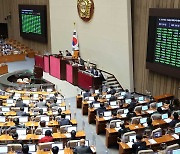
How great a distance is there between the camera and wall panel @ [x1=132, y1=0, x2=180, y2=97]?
56.0 feet

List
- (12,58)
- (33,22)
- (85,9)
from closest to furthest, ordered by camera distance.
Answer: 1. (85,9)
2. (12,58)
3. (33,22)

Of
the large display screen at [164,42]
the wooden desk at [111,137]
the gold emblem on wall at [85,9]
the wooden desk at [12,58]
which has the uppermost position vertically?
the gold emblem on wall at [85,9]

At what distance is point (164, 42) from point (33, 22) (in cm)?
1568

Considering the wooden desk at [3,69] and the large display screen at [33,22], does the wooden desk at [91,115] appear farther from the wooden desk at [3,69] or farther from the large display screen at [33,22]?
the large display screen at [33,22]

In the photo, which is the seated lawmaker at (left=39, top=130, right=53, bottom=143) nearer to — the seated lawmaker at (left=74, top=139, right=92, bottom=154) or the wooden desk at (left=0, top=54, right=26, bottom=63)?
the seated lawmaker at (left=74, top=139, right=92, bottom=154)

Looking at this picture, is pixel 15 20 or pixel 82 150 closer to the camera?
pixel 82 150

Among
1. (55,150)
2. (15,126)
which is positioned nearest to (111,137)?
(55,150)

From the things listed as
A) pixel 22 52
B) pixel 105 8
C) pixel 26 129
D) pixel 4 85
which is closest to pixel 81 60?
pixel 105 8

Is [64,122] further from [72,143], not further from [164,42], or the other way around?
[164,42]

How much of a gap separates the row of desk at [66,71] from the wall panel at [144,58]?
95.0 inches

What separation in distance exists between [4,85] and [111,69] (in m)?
6.74

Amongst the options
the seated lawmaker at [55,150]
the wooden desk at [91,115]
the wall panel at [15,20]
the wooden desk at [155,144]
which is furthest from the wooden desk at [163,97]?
the wall panel at [15,20]

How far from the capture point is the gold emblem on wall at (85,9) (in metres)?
22.0

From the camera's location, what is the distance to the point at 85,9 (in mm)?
22453
